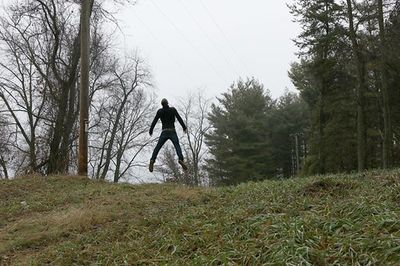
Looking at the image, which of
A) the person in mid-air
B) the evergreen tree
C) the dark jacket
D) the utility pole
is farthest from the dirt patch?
the evergreen tree

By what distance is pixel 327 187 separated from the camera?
6902 millimetres

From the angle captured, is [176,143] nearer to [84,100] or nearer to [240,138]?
[84,100]

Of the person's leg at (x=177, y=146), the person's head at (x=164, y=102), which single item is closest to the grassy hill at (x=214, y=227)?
the person's leg at (x=177, y=146)

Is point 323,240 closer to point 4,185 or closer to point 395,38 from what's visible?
point 4,185

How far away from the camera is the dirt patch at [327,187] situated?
6660 millimetres

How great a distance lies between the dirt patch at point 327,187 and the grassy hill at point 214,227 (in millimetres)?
14

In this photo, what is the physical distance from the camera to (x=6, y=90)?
34.7 meters

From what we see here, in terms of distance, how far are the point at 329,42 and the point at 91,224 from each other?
80.7 feet

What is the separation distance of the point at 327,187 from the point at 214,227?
7.34 feet

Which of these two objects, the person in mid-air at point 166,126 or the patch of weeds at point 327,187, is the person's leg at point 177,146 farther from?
the patch of weeds at point 327,187

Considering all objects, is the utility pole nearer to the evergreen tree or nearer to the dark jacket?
the dark jacket

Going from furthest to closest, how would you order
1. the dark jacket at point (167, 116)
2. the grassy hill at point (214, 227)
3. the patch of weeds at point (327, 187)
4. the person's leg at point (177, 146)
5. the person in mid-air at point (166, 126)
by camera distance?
the dark jacket at point (167, 116) → the person in mid-air at point (166, 126) → the person's leg at point (177, 146) → the patch of weeds at point (327, 187) → the grassy hill at point (214, 227)

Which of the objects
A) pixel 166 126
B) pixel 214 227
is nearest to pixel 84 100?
pixel 166 126

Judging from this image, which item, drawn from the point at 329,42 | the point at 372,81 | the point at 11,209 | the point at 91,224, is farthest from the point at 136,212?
the point at 372,81
